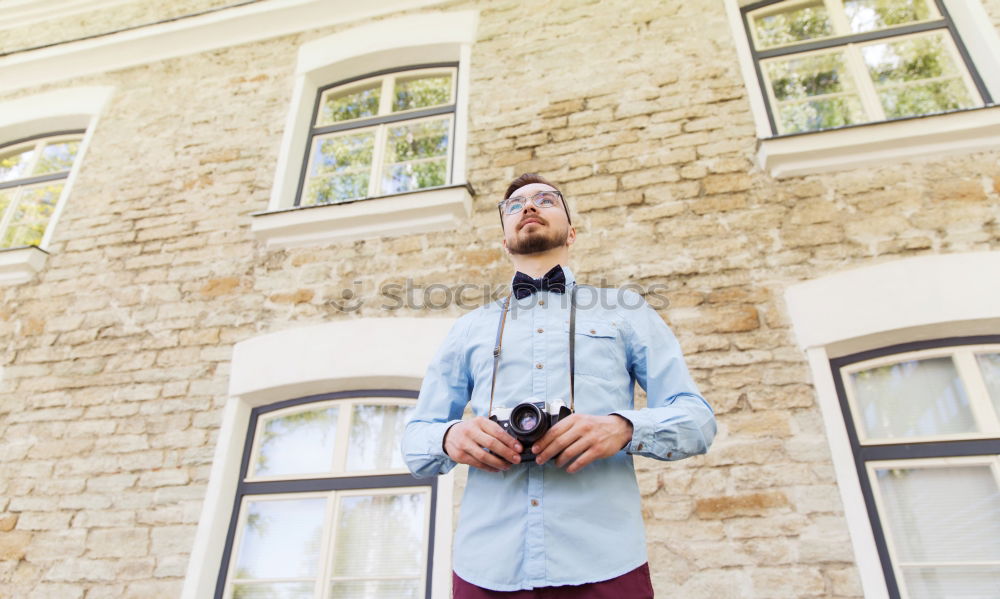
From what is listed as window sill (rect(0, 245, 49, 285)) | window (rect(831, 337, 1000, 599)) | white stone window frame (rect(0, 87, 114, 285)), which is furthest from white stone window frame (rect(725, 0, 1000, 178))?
white stone window frame (rect(0, 87, 114, 285))

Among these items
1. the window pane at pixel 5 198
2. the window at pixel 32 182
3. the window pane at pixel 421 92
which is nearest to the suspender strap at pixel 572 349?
the window pane at pixel 421 92

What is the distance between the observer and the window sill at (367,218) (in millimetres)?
3555

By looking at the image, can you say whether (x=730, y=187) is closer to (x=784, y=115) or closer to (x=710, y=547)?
(x=784, y=115)

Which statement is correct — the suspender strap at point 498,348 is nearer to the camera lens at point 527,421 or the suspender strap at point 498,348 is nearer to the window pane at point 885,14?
the camera lens at point 527,421

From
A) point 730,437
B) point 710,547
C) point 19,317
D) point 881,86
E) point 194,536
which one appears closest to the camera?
point 710,547

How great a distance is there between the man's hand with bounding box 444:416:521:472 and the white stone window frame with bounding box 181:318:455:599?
1.44 meters

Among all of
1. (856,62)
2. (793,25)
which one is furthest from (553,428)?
(793,25)

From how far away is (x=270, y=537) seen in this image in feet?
9.91

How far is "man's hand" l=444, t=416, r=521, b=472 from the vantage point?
1365mm

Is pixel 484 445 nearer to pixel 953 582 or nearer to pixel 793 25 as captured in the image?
pixel 953 582

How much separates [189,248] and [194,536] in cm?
188

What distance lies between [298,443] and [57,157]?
3788mm

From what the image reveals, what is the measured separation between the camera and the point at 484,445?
4.61 ft

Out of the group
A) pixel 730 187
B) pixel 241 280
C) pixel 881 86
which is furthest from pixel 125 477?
pixel 881 86
